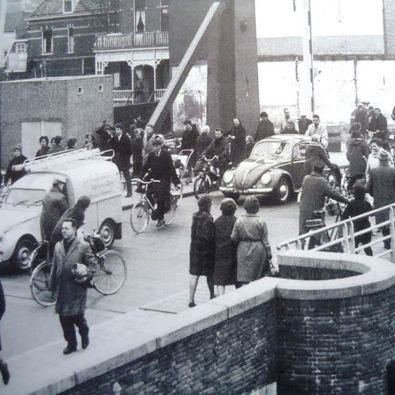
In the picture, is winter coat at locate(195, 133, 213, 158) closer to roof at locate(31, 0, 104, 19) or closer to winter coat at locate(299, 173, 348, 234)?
winter coat at locate(299, 173, 348, 234)

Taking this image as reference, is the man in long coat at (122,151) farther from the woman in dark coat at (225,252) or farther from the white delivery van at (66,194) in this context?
the woman in dark coat at (225,252)

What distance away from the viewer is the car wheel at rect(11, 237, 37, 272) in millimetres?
13656

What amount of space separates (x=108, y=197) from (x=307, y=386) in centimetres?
665

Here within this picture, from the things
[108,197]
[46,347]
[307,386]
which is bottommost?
[307,386]

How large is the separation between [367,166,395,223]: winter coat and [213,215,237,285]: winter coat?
3.92 m

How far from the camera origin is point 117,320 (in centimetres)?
920

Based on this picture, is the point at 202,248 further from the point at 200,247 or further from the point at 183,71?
the point at 183,71

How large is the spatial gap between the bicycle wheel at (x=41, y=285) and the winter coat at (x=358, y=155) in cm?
839

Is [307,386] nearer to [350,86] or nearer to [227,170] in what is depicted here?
[227,170]

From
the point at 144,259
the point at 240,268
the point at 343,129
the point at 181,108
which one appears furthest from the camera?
the point at 343,129

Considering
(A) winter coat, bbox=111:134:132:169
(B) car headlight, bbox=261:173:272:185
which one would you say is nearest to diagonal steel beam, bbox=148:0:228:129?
(A) winter coat, bbox=111:134:132:169

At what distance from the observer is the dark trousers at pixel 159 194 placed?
17.1m

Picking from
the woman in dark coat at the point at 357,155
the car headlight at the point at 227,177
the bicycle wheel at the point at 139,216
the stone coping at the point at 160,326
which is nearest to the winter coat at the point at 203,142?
the car headlight at the point at 227,177

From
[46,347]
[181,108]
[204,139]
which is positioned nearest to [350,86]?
[181,108]
